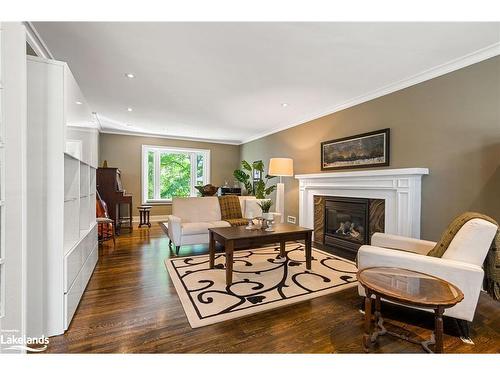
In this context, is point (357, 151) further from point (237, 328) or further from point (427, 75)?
point (237, 328)

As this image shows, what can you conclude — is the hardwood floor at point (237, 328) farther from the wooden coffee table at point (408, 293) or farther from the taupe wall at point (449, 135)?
the taupe wall at point (449, 135)

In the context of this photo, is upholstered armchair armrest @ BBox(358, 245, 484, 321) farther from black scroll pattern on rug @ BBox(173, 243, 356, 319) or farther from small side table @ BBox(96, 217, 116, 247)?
small side table @ BBox(96, 217, 116, 247)

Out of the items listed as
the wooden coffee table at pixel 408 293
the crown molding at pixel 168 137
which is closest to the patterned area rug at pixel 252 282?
the wooden coffee table at pixel 408 293

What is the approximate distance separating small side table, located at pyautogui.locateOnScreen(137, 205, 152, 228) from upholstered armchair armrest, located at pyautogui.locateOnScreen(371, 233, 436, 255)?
5146 mm

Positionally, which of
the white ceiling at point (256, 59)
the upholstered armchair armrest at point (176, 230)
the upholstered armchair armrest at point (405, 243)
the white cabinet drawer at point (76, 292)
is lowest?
the white cabinet drawer at point (76, 292)

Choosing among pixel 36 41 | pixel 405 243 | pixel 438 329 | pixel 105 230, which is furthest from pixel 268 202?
pixel 105 230

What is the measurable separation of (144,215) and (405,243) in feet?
18.7

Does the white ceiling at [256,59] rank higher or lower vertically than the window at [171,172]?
higher

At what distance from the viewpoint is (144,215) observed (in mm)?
6191

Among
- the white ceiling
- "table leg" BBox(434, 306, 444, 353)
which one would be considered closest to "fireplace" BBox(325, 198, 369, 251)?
the white ceiling

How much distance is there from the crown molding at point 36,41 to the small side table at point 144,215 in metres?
3.87

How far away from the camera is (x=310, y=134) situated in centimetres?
495

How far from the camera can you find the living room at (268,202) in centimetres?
167
